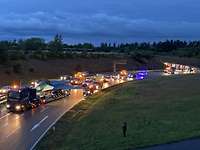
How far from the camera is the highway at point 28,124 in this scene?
36.7m

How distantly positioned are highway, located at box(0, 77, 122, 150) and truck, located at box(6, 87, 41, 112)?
71 cm

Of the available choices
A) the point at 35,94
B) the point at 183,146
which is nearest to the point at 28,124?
the point at 35,94

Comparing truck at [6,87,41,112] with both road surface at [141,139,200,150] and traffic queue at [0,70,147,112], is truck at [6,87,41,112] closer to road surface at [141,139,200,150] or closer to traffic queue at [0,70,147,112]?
traffic queue at [0,70,147,112]

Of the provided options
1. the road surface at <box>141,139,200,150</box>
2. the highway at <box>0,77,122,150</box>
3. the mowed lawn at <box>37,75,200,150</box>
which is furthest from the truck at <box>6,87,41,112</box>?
the road surface at <box>141,139,200,150</box>

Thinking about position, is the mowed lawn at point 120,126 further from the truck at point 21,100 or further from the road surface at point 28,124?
the truck at point 21,100

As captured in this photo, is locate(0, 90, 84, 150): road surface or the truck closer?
locate(0, 90, 84, 150): road surface

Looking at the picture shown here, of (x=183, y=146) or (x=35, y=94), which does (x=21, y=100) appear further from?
(x=183, y=146)

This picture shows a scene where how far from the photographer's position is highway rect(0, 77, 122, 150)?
3672 cm

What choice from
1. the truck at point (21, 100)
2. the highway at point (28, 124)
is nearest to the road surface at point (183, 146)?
the highway at point (28, 124)

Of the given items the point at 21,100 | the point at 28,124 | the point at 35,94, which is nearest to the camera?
the point at 28,124

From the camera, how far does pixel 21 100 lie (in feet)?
192

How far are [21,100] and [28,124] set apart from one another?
1200 centimetres

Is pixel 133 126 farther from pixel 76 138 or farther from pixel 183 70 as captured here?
pixel 183 70

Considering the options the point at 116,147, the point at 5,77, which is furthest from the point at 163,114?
the point at 5,77
